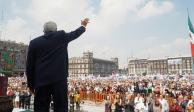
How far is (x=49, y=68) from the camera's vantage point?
404 centimetres

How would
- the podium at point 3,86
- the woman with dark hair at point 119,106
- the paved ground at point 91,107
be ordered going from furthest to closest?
the paved ground at point 91,107 < the woman with dark hair at point 119,106 < the podium at point 3,86

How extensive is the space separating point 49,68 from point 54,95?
293mm

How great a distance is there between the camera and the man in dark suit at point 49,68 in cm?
402

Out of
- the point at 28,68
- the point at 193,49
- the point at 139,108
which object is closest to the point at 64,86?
the point at 28,68

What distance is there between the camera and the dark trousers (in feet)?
13.1

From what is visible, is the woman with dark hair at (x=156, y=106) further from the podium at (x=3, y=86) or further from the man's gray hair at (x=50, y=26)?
the man's gray hair at (x=50, y=26)

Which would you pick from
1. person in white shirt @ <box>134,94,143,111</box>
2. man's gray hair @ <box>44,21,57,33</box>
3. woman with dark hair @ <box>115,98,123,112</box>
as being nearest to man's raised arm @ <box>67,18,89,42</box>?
man's gray hair @ <box>44,21,57,33</box>

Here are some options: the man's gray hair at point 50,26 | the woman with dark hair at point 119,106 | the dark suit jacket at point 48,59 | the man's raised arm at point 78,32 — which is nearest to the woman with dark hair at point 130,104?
the woman with dark hair at point 119,106

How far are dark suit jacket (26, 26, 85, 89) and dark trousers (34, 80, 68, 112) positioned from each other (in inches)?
2.3

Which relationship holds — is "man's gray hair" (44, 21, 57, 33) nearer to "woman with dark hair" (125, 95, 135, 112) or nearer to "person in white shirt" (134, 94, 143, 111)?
"person in white shirt" (134, 94, 143, 111)

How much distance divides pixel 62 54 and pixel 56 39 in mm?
181

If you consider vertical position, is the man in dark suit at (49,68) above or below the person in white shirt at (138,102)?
above

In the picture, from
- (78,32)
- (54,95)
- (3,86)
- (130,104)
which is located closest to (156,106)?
(130,104)

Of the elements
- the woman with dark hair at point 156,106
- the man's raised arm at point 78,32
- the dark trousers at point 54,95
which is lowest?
the woman with dark hair at point 156,106
